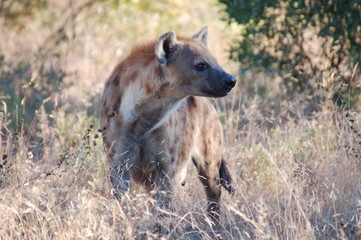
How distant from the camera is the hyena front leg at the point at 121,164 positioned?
13.3 ft

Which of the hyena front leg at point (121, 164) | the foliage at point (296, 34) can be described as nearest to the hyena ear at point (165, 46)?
the hyena front leg at point (121, 164)

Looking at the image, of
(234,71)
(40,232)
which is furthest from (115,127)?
(234,71)

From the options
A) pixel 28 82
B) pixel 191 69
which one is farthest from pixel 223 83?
pixel 28 82

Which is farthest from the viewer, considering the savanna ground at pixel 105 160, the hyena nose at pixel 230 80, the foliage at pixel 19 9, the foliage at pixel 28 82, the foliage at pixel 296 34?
the foliage at pixel 19 9

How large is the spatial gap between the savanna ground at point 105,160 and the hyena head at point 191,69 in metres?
0.61

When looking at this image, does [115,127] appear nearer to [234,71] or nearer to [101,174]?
[101,174]

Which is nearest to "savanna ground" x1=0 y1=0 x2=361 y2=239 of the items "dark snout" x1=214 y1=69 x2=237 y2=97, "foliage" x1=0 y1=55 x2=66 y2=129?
"foliage" x1=0 y1=55 x2=66 y2=129

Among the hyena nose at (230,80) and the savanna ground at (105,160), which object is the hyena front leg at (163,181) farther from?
the hyena nose at (230,80)

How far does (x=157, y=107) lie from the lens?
4074 mm

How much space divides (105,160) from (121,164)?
348mm

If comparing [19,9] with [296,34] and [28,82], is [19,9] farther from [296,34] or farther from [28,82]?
[296,34]

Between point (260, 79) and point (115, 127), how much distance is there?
13.7 ft

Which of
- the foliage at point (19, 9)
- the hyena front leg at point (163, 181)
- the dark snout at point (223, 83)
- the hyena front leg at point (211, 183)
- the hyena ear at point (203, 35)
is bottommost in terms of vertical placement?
the hyena front leg at point (211, 183)

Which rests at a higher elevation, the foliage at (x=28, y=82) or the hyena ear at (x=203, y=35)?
the hyena ear at (x=203, y=35)
